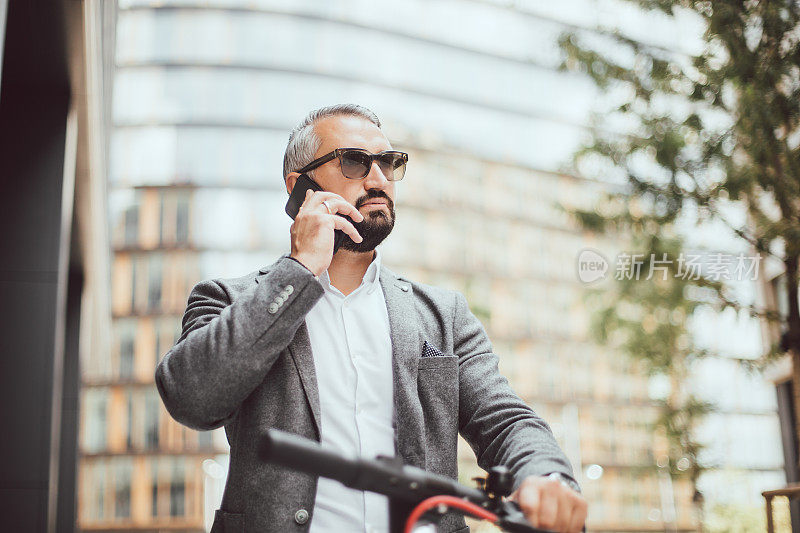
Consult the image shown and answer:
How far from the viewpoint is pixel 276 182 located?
3359 cm

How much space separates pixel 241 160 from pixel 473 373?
32329 millimetres

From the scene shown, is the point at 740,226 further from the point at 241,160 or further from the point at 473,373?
the point at 241,160

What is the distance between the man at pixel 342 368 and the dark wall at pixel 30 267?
2.09 metres

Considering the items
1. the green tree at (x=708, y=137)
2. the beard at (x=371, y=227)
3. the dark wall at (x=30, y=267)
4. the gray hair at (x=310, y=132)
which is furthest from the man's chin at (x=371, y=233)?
the green tree at (x=708, y=137)

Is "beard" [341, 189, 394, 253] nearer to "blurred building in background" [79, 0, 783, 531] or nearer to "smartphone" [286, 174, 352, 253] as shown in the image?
"smartphone" [286, 174, 352, 253]

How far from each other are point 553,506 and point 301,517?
499 millimetres

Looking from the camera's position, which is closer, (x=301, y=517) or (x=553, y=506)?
(x=553, y=506)

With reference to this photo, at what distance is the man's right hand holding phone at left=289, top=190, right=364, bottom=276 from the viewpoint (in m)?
1.44

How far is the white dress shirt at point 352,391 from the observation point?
1439 mm

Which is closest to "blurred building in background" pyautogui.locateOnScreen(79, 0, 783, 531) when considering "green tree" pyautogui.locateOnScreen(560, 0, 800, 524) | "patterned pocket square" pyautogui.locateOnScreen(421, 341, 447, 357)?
"green tree" pyautogui.locateOnScreen(560, 0, 800, 524)

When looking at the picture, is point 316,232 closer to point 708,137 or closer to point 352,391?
point 352,391

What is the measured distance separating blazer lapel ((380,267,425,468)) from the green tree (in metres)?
4.90

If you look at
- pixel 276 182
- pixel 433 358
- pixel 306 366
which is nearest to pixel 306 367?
pixel 306 366

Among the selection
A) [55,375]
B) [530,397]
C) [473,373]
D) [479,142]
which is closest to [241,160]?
[479,142]
